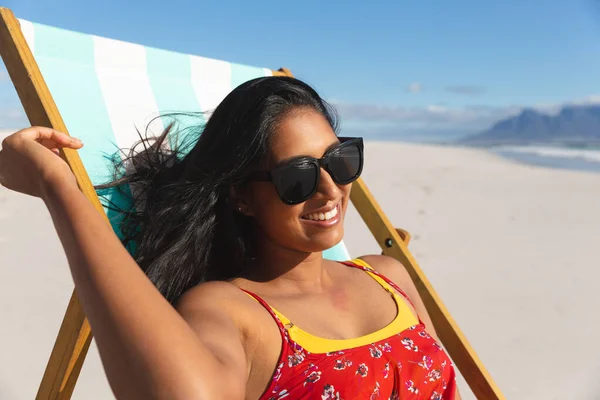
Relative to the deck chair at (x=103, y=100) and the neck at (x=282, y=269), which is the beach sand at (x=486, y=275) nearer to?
the deck chair at (x=103, y=100)

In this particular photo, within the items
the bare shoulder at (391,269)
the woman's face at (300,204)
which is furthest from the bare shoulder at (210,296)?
the bare shoulder at (391,269)

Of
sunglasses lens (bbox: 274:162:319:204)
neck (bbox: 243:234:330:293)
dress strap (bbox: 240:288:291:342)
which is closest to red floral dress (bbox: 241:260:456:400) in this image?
dress strap (bbox: 240:288:291:342)

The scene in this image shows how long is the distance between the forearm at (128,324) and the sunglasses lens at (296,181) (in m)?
0.54

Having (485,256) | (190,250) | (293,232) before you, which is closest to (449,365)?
(293,232)

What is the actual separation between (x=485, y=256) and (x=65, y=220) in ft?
18.0

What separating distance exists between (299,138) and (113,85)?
964 millimetres

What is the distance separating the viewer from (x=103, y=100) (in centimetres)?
225

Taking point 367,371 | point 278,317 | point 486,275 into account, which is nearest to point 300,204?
point 278,317

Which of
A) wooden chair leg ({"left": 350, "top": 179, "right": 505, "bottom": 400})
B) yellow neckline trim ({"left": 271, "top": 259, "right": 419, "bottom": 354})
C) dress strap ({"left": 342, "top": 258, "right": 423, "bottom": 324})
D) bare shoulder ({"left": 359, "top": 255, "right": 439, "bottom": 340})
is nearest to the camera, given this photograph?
yellow neckline trim ({"left": 271, "top": 259, "right": 419, "bottom": 354})

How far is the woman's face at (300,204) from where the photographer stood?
1.70m

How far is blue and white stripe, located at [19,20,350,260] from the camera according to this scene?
6.90ft

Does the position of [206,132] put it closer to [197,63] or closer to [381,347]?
[381,347]

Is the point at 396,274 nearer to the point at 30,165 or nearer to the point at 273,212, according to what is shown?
the point at 273,212

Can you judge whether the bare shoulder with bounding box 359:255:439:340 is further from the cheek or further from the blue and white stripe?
the cheek
